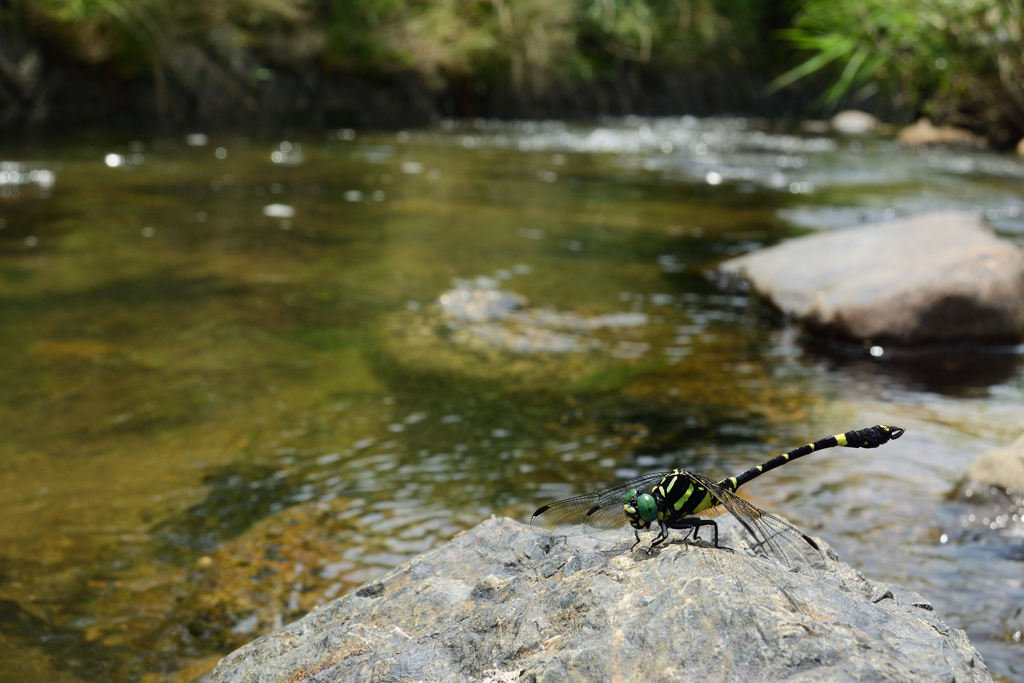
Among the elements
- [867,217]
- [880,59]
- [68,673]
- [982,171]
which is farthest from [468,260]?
[982,171]

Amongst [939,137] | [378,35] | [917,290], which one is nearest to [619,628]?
[917,290]

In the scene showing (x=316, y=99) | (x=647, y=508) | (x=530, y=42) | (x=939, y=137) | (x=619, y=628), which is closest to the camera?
(x=619, y=628)

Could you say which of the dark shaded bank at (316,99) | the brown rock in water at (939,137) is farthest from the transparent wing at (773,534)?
the brown rock in water at (939,137)

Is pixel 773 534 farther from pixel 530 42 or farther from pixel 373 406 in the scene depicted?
pixel 530 42

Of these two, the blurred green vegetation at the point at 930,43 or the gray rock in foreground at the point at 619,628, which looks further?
the blurred green vegetation at the point at 930,43

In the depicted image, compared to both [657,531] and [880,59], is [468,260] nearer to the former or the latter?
[657,531]

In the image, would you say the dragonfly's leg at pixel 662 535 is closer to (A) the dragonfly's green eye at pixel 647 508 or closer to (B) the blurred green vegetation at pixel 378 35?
(A) the dragonfly's green eye at pixel 647 508
